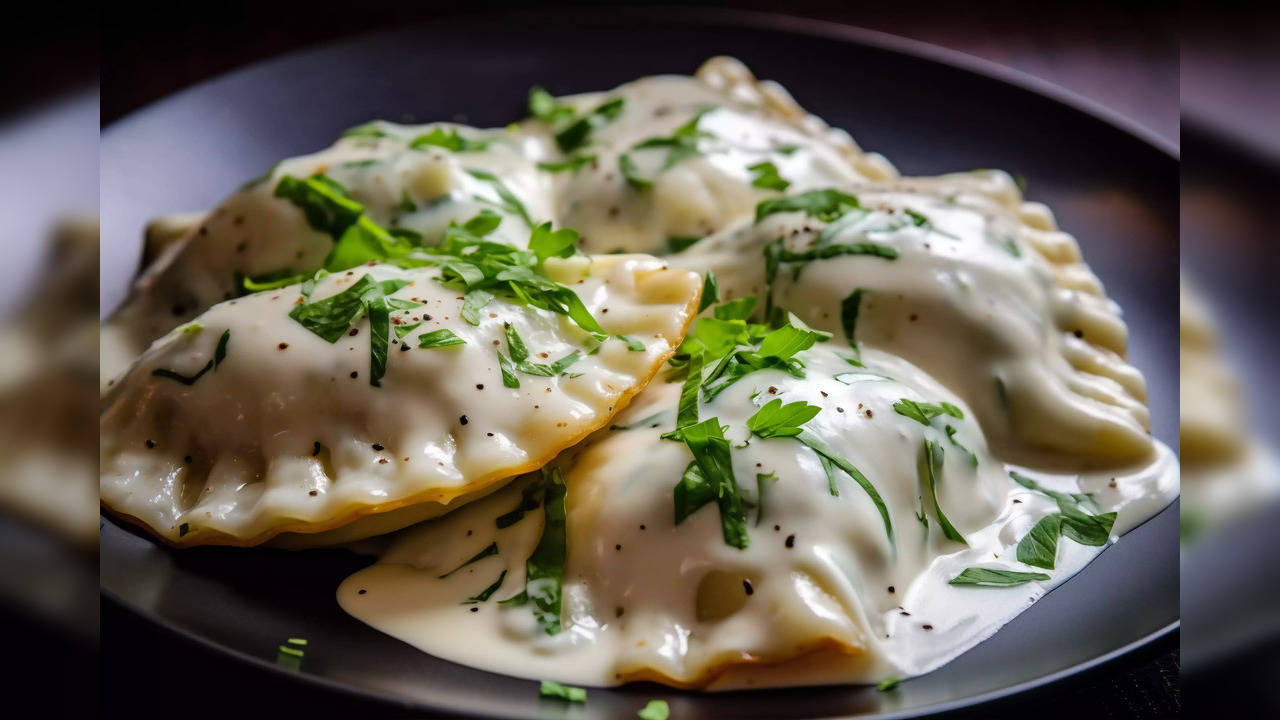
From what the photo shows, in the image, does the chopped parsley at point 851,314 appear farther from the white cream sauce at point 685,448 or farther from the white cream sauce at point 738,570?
the white cream sauce at point 738,570

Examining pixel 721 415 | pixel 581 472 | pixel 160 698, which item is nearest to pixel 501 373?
pixel 581 472

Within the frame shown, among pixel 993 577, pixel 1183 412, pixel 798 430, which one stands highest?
pixel 1183 412

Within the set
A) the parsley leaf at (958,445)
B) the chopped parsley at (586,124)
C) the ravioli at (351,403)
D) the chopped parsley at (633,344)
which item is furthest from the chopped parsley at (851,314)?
the chopped parsley at (586,124)

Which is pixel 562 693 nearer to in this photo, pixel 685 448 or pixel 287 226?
pixel 685 448

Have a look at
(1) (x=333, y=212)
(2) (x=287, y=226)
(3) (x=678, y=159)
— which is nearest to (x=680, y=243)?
(3) (x=678, y=159)

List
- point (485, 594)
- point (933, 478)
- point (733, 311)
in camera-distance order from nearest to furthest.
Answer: point (485, 594) < point (933, 478) < point (733, 311)

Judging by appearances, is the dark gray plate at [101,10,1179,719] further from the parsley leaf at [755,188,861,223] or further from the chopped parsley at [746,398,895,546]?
the parsley leaf at [755,188,861,223]
